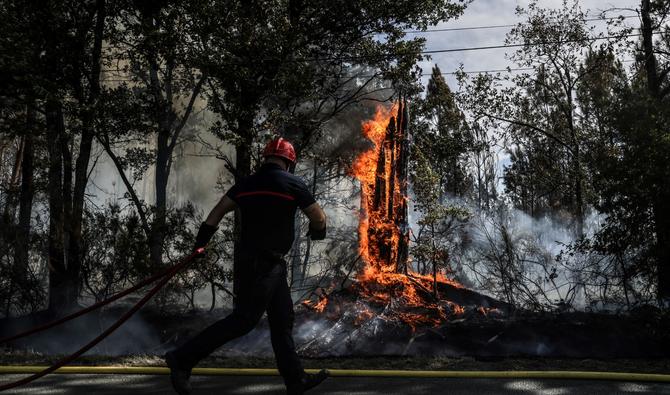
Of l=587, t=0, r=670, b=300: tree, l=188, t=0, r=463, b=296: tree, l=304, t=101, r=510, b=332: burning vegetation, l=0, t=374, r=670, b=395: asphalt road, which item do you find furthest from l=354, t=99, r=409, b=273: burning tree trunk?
l=0, t=374, r=670, b=395: asphalt road

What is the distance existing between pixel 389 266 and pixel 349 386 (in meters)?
6.61

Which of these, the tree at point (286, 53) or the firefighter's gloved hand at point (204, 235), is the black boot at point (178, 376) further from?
the tree at point (286, 53)

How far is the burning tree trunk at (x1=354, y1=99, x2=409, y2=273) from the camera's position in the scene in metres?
12.1

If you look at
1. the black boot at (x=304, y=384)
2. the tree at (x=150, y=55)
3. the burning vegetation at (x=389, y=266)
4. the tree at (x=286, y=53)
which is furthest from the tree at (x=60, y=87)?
the black boot at (x=304, y=384)

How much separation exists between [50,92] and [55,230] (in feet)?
8.53

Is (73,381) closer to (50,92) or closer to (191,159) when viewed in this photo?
(50,92)

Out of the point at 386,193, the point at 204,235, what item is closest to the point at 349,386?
the point at 204,235

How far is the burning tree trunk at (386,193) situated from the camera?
12.1 meters

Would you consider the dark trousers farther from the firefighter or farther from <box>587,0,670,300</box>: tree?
<box>587,0,670,300</box>: tree

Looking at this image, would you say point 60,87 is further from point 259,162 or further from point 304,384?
point 304,384

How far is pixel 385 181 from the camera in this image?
13133 millimetres

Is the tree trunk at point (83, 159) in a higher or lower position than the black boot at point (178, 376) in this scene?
higher

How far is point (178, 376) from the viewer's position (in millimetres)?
4367

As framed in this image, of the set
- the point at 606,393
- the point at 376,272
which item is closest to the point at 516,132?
the point at 376,272
